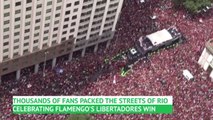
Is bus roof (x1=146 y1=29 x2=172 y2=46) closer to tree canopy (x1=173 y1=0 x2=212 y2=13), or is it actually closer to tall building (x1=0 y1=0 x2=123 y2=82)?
tree canopy (x1=173 y1=0 x2=212 y2=13)

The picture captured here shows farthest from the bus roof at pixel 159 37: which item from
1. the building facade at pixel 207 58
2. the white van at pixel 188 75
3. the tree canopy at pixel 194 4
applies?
the white van at pixel 188 75

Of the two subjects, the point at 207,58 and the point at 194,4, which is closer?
the point at 207,58

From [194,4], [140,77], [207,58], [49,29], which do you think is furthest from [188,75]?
[49,29]

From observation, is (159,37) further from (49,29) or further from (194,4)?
(49,29)

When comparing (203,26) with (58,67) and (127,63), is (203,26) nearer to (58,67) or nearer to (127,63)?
(127,63)

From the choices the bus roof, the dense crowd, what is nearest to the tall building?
the dense crowd

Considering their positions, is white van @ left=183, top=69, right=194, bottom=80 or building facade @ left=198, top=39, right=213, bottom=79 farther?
building facade @ left=198, top=39, right=213, bottom=79

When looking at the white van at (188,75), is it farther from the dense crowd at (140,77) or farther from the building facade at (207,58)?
the building facade at (207,58)
